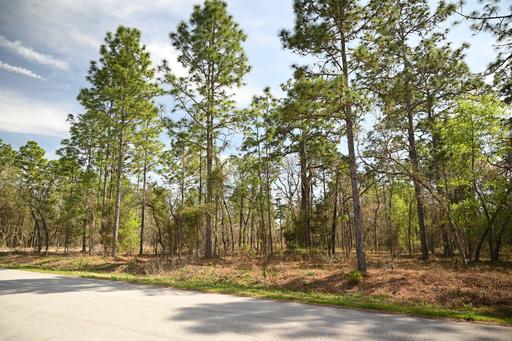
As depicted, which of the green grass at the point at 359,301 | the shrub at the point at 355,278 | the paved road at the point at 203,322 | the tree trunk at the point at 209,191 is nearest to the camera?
the paved road at the point at 203,322

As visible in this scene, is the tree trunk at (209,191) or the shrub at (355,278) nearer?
the shrub at (355,278)

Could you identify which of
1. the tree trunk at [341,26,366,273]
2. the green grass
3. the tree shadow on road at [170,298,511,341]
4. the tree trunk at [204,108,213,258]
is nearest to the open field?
the green grass

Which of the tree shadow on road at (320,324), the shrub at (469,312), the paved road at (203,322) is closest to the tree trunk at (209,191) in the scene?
the paved road at (203,322)

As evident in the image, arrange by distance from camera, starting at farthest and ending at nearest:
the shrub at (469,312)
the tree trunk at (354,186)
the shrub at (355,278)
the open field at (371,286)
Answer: the tree trunk at (354,186) < the shrub at (355,278) < the open field at (371,286) < the shrub at (469,312)

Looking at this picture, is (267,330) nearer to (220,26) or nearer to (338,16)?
(338,16)

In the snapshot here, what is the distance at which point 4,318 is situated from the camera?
605 cm

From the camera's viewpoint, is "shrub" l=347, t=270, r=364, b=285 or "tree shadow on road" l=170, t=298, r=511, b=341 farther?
"shrub" l=347, t=270, r=364, b=285

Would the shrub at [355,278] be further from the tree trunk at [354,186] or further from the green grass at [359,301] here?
the green grass at [359,301]

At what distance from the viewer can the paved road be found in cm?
498

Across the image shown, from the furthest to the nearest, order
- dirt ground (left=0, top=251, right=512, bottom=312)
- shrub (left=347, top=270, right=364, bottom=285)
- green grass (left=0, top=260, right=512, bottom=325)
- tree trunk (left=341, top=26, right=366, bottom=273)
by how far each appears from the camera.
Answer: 1. tree trunk (left=341, top=26, right=366, bottom=273)
2. shrub (left=347, top=270, right=364, bottom=285)
3. dirt ground (left=0, top=251, right=512, bottom=312)
4. green grass (left=0, top=260, right=512, bottom=325)

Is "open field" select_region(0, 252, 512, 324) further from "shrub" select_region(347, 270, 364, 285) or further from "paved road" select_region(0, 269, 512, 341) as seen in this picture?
"paved road" select_region(0, 269, 512, 341)

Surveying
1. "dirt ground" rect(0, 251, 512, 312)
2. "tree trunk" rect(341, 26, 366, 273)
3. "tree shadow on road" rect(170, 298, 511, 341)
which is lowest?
"dirt ground" rect(0, 251, 512, 312)

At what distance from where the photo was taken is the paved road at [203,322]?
16.4 ft

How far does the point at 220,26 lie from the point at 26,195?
90.5 feet
